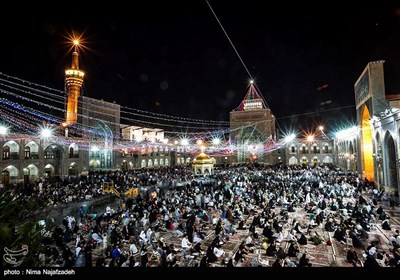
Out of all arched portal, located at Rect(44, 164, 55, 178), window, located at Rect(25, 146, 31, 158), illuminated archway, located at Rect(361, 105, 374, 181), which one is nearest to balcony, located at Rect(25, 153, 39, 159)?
window, located at Rect(25, 146, 31, 158)

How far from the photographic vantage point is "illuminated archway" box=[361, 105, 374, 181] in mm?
21641

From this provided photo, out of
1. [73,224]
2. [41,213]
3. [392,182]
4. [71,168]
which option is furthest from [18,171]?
[392,182]

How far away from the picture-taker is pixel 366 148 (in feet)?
71.8

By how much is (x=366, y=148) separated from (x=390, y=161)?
590cm

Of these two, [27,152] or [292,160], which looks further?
[292,160]

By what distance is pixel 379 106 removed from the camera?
18.6 meters

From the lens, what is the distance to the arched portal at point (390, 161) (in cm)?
1593

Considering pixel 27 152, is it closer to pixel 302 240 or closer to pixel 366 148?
pixel 302 240

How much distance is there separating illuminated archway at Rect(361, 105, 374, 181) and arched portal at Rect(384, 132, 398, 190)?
17.8ft

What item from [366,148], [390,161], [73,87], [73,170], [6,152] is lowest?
[73,170]

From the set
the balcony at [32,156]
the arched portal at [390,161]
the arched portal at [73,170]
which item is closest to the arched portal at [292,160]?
the arched portal at [390,161]

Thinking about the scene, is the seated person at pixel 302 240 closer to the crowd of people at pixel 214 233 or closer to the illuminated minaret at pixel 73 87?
the crowd of people at pixel 214 233

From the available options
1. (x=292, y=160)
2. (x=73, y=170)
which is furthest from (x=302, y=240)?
(x=292, y=160)

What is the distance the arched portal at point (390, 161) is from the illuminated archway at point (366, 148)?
17.8 feet
